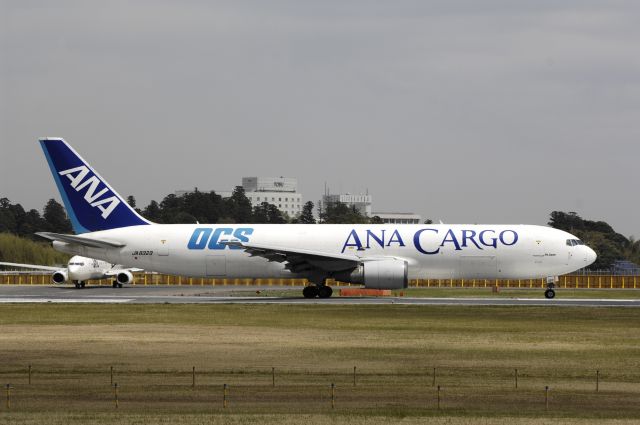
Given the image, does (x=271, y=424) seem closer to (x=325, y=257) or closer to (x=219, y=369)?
(x=219, y=369)

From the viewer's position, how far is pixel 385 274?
2280 inches

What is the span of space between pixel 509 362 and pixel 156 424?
44.7 ft

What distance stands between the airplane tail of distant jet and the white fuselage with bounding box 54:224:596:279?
0.81 metres

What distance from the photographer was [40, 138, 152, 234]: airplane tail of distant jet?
6197cm

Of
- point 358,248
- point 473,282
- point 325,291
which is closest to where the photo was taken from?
point 358,248

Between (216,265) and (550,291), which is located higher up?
(216,265)

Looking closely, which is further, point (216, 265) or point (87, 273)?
point (87, 273)

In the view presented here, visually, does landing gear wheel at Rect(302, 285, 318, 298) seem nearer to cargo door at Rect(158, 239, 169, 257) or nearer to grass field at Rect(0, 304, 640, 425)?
cargo door at Rect(158, 239, 169, 257)

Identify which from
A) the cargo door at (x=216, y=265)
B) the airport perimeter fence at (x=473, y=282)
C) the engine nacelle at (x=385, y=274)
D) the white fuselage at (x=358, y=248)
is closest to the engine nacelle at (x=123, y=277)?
the airport perimeter fence at (x=473, y=282)

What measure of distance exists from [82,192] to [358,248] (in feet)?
55.4

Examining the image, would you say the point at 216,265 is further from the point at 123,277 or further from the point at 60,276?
the point at 60,276

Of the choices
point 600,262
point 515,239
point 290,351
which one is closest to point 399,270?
point 515,239

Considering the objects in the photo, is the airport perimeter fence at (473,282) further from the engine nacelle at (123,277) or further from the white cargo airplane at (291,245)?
the white cargo airplane at (291,245)

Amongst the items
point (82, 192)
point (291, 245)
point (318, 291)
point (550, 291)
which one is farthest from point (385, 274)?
point (82, 192)
